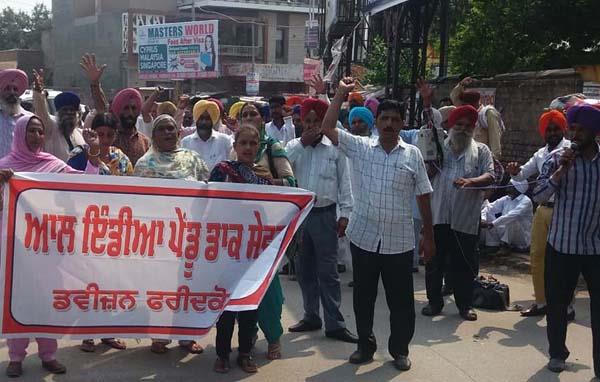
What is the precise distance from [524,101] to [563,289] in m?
6.80

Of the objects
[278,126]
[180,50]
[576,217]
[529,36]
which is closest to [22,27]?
[180,50]

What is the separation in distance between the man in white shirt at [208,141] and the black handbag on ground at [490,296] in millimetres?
2815

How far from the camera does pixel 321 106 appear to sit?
5.33 m

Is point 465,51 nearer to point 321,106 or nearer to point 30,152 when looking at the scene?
point 321,106

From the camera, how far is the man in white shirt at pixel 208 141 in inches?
279

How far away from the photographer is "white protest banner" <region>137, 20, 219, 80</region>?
3562cm

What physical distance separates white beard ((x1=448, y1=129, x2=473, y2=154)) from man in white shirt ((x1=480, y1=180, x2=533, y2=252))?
9.87 ft

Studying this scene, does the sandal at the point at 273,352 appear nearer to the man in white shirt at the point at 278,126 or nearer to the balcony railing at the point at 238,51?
the man in white shirt at the point at 278,126

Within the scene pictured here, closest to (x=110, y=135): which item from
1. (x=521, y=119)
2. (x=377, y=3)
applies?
(x=521, y=119)

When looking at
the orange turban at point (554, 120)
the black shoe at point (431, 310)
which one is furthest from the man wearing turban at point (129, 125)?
the orange turban at point (554, 120)

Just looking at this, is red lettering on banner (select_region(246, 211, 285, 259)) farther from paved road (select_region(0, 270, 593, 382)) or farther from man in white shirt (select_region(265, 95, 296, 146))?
man in white shirt (select_region(265, 95, 296, 146))

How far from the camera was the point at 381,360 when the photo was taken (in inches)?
199

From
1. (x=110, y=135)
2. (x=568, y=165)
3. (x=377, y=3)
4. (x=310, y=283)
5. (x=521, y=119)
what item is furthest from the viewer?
(x=377, y=3)

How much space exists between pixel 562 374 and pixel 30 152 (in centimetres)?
398
